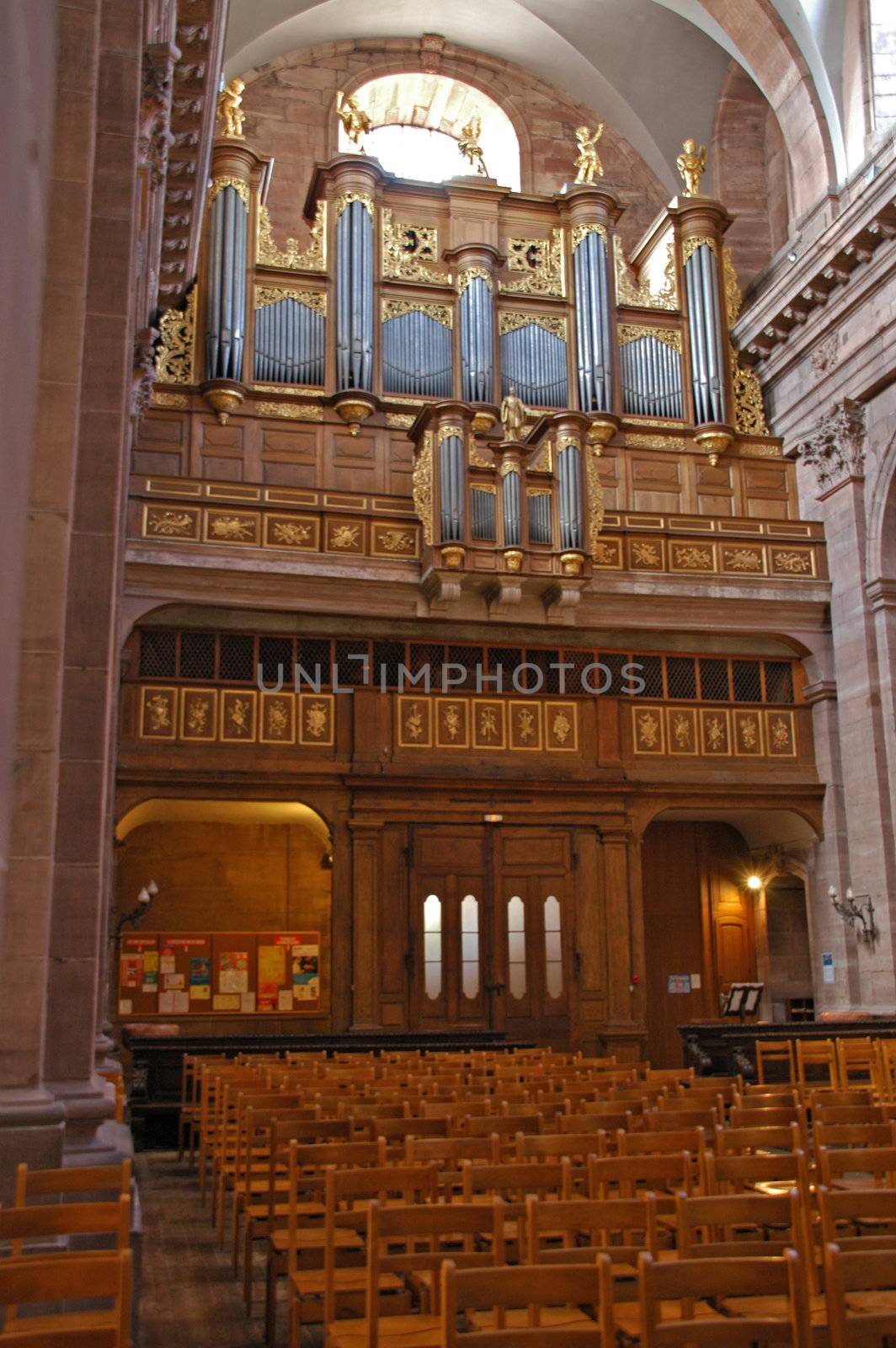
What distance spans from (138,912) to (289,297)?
936cm

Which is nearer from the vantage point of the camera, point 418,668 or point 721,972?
point 418,668

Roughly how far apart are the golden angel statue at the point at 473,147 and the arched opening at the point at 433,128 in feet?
6.42

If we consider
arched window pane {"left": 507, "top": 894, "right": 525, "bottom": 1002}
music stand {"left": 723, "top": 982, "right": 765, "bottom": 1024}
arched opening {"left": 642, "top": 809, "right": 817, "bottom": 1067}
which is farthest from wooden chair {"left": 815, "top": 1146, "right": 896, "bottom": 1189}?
arched opening {"left": 642, "top": 809, "right": 817, "bottom": 1067}

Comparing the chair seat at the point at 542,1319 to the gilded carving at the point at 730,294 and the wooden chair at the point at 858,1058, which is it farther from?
the gilded carving at the point at 730,294

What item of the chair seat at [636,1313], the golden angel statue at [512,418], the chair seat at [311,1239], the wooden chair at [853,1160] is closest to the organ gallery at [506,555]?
the golden angel statue at [512,418]

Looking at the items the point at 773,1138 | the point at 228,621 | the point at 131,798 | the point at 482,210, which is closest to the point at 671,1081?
the point at 773,1138

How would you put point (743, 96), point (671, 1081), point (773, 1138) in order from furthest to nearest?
point (743, 96)
point (671, 1081)
point (773, 1138)

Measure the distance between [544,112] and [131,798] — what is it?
15.2m

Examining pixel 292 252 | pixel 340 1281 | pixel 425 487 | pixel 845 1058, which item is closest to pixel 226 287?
pixel 292 252

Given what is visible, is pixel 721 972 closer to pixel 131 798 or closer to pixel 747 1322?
pixel 131 798

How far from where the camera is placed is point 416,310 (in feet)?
68.9

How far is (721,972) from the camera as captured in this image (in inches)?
839

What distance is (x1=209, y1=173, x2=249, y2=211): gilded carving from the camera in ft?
66.6

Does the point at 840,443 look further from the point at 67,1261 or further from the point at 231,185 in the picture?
the point at 67,1261
